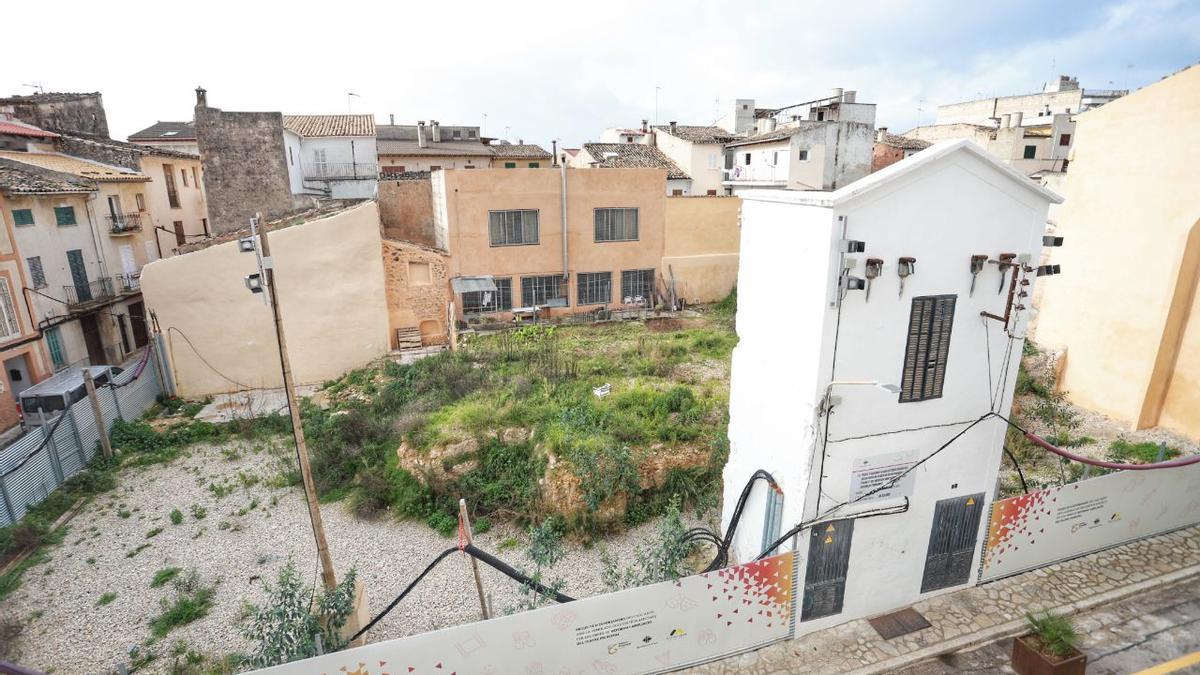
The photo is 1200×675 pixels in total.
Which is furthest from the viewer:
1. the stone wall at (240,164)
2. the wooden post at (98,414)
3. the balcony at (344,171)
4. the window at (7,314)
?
the balcony at (344,171)

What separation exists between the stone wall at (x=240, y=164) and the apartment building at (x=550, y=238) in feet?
32.6

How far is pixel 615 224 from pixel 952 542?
1897 centimetres

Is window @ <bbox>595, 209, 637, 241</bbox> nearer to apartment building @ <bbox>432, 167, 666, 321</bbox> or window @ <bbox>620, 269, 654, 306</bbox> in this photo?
apartment building @ <bbox>432, 167, 666, 321</bbox>

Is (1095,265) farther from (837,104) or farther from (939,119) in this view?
(939,119)

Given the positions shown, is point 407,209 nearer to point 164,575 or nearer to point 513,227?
point 513,227

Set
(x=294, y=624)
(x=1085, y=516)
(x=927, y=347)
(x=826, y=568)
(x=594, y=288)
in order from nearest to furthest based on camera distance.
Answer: (x=294, y=624)
(x=927, y=347)
(x=826, y=568)
(x=1085, y=516)
(x=594, y=288)

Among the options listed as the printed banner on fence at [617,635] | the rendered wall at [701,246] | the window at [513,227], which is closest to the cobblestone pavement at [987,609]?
the printed banner on fence at [617,635]

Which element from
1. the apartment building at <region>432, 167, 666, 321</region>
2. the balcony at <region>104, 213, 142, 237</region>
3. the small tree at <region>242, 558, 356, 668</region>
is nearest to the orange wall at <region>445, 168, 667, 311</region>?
the apartment building at <region>432, 167, 666, 321</region>

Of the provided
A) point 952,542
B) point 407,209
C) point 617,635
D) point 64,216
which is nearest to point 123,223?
point 64,216

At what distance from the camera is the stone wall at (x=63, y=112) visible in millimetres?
28188

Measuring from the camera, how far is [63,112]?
29.9m

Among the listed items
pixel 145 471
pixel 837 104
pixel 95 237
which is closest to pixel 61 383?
pixel 145 471

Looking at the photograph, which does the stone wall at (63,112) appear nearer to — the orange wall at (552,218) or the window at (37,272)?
the window at (37,272)

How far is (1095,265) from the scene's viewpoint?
53.5 ft
